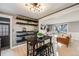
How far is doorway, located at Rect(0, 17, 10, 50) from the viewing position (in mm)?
1516

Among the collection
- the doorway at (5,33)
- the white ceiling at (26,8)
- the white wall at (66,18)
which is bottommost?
the doorway at (5,33)

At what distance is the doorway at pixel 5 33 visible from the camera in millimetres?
1516

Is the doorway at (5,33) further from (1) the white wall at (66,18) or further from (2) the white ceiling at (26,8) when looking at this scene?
(1) the white wall at (66,18)

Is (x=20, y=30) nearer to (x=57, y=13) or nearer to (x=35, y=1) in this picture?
(x=35, y=1)

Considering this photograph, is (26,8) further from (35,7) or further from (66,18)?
(66,18)

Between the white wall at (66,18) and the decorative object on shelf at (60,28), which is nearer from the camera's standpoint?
the white wall at (66,18)

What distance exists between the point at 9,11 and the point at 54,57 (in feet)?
3.52

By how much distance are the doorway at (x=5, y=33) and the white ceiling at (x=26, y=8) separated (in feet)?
0.58

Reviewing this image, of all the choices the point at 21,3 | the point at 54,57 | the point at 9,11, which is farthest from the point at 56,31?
the point at 9,11

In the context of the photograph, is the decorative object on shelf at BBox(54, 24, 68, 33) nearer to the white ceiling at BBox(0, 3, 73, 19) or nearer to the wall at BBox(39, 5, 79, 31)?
the wall at BBox(39, 5, 79, 31)

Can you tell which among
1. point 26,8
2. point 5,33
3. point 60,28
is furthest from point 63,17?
point 5,33

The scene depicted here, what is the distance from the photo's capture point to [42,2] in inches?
58.9

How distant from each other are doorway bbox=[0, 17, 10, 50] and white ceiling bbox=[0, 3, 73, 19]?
176 millimetres

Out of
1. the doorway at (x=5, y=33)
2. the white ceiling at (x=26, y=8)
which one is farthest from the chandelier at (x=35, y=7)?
the doorway at (x=5, y=33)
